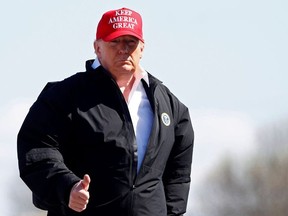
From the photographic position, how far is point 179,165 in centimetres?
727

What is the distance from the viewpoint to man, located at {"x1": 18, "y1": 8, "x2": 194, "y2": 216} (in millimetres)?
6691

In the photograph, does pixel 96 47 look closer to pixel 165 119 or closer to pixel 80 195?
pixel 165 119

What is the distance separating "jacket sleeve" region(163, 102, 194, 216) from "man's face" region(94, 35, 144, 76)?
0.50m

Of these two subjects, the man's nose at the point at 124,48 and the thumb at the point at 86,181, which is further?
the man's nose at the point at 124,48

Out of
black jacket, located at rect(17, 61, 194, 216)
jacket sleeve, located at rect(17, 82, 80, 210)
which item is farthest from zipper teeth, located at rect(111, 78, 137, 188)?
jacket sleeve, located at rect(17, 82, 80, 210)

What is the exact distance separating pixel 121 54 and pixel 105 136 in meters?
0.49

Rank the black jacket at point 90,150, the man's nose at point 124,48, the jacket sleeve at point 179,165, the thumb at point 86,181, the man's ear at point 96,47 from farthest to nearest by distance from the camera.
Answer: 1. the jacket sleeve at point 179,165
2. the man's ear at point 96,47
3. the man's nose at point 124,48
4. the black jacket at point 90,150
5. the thumb at point 86,181

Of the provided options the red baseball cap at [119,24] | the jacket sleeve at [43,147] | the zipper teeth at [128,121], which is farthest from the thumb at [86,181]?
the red baseball cap at [119,24]

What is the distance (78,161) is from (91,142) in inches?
6.8

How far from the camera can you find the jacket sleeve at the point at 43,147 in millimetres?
6688

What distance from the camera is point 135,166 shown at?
6738 millimetres

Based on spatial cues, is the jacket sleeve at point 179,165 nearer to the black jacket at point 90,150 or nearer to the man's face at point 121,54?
the black jacket at point 90,150

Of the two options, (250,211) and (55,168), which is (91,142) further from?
(250,211)

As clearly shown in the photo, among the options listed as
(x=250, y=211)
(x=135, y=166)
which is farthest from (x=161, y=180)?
(x=250, y=211)
